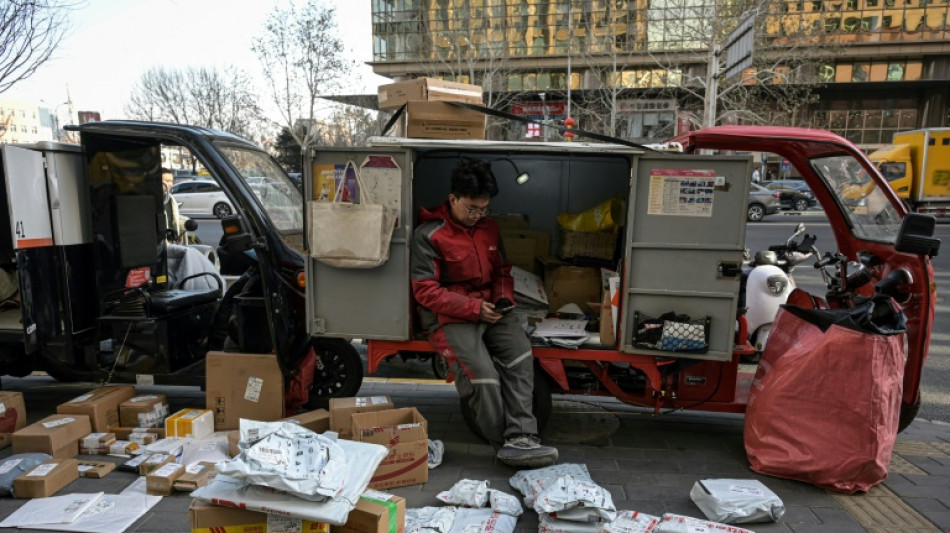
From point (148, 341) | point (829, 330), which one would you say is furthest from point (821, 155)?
point (148, 341)

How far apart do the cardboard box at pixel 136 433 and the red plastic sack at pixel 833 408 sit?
382 centimetres

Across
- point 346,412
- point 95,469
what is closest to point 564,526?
point 346,412

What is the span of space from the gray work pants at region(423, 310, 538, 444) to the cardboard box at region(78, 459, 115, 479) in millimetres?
2053

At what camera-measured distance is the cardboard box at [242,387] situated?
389 centimetres

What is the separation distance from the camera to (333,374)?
14.0ft

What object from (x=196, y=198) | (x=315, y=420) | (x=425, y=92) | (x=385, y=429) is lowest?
(x=315, y=420)

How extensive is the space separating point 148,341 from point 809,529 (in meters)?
4.30

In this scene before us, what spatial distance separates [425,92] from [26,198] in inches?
105

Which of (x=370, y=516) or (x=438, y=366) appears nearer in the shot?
(x=370, y=516)

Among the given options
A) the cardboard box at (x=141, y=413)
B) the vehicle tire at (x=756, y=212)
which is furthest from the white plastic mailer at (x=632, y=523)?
the vehicle tire at (x=756, y=212)

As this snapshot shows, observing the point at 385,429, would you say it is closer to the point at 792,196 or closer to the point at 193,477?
the point at 193,477

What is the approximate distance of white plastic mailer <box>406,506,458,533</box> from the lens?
105 inches

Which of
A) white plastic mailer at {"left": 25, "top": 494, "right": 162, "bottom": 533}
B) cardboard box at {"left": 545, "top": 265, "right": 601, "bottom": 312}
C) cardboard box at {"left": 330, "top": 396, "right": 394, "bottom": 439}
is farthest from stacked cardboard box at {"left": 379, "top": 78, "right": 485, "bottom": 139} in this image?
white plastic mailer at {"left": 25, "top": 494, "right": 162, "bottom": 533}

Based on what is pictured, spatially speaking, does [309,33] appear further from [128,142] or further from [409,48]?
[128,142]
